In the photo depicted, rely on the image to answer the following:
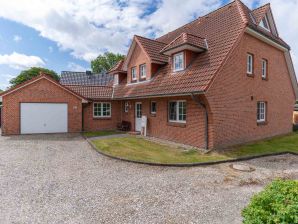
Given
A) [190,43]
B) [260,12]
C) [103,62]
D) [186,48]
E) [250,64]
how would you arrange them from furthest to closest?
[103,62], [260,12], [250,64], [186,48], [190,43]

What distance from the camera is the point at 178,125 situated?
12.7 m

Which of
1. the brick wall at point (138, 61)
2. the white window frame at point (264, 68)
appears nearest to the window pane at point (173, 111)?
the brick wall at point (138, 61)

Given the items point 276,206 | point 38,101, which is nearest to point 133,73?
point 38,101

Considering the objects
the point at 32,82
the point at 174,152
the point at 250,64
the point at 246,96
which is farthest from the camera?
the point at 32,82

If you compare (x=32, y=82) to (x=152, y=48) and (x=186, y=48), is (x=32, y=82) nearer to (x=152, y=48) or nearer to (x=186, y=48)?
(x=152, y=48)

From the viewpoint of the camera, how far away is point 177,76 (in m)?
13.0

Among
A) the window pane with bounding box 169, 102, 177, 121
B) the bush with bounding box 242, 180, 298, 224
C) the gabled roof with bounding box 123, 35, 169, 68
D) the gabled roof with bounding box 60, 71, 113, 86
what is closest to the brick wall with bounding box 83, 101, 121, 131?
the gabled roof with bounding box 123, 35, 169, 68

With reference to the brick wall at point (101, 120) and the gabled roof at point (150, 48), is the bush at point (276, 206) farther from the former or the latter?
the brick wall at point (101, 120)

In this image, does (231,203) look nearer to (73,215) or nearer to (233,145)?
(73,215)

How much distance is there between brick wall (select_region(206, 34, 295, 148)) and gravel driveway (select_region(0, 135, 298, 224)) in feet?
8.40

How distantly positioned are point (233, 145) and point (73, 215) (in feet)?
31.0

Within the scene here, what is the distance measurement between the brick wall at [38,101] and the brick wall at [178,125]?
18.5 feet

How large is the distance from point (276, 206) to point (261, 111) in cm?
1309

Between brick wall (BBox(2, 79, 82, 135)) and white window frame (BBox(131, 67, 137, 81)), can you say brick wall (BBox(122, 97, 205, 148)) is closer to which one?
white window frame (BBox(131, 67, 137, 81))
